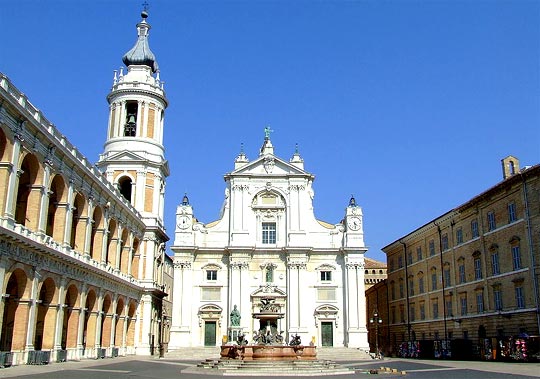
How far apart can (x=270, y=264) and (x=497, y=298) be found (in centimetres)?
2436

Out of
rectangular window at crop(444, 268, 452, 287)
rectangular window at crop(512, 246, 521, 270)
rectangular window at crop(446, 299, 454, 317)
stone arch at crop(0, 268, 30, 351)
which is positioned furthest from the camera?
rectangular window at crop(444, 268, 452, 287)

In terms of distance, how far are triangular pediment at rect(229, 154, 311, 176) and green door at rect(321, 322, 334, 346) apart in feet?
53.1

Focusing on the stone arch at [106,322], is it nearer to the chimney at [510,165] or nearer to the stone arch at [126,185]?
the stone arch at [126,185]

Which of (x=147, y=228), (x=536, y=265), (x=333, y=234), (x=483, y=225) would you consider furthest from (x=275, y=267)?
(x=536, y=265)

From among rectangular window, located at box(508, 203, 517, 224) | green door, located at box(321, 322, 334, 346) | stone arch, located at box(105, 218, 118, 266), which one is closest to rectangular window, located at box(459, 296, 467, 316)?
rectangular window, located at box(508, 203, 517, 224)

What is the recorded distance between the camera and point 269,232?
6269cm

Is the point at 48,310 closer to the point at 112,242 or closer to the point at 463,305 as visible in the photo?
the point at 112,242

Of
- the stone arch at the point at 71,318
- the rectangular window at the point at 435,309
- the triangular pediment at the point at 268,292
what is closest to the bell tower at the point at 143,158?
the triangular pediment at the point at 268,292

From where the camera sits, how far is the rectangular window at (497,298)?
43.4 metres

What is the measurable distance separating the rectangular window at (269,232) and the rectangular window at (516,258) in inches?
1055

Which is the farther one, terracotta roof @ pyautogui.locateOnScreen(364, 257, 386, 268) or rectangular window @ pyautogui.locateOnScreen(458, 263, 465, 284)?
terracotta roof @ pyautogui.locateOnScreen(364, 257, 386, 268)

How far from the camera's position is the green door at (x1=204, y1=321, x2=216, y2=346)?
59094mm

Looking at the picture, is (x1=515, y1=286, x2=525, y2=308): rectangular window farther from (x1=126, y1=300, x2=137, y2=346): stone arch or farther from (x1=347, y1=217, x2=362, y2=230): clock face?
(x1=126, y1=300, x2=137, y2=346): stone arch

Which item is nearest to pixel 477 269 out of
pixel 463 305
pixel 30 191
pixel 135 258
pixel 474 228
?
pixel 474 228
